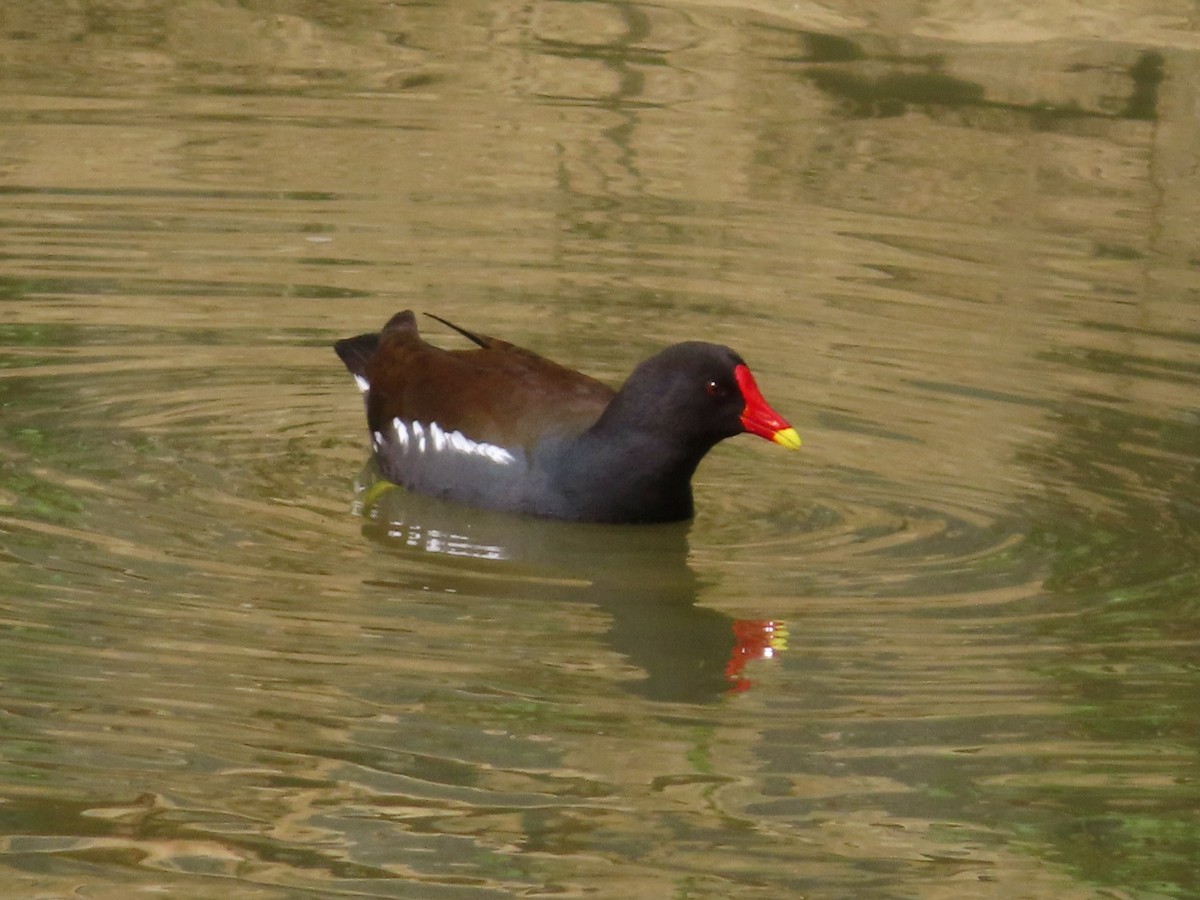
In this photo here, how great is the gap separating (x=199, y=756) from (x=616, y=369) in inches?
151

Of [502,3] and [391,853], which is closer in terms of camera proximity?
[391,853]

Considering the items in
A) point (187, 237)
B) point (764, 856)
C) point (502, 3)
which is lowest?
point (764, 856)

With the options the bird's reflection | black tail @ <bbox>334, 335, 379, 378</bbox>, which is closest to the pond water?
the bird's reflection

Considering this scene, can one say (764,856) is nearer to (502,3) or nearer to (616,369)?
(616,369)

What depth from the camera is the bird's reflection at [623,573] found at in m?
5.92

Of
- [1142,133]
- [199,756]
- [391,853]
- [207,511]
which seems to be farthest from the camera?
[1142,133]

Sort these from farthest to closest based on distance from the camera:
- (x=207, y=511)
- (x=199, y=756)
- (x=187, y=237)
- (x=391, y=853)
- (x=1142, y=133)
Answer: (x=1142, y=133), (x=187, y=237), (x=207, y=511), (x=199, y=756), (x=391, y=853)

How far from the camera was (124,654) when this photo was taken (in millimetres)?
5633

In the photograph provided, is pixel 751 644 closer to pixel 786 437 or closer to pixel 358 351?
pixel 786 437

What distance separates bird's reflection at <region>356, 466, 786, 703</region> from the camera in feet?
19.4

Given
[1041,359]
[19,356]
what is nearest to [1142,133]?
[1041,359]

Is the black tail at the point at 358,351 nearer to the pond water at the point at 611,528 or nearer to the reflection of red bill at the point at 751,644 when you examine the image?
the pond water at the point at 611,528

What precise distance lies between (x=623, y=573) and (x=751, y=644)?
0.74m

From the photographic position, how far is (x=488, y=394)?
718 cm
